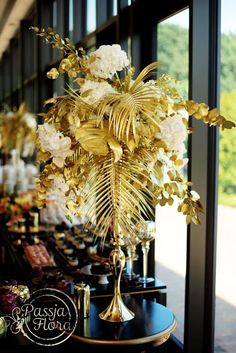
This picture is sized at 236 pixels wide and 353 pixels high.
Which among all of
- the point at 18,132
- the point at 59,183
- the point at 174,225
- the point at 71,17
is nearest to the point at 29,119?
the point at 18,132

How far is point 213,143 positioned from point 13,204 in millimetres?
3451

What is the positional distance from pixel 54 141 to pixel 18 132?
6110mm

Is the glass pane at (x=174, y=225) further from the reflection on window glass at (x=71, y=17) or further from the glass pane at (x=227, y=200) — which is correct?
the reflection on window glass at (x=71, y=17)

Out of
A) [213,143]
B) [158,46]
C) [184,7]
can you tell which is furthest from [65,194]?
[158,46]

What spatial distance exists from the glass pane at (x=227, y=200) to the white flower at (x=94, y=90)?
0.61 metres

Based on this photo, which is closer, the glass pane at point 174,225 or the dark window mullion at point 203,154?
the dark window mullion at point 203,154

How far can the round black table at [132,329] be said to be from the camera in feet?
6.25

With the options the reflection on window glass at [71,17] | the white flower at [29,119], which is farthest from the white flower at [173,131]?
the white flower at [29,119]

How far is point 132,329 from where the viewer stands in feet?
6.52

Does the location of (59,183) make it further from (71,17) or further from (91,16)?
(71,17)

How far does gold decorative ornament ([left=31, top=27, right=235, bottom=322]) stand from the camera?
6.14ft

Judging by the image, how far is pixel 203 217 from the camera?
2.33 meters

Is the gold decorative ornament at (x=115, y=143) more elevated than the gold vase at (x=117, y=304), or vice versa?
the gold decorative ornament at (x=115, y=143)

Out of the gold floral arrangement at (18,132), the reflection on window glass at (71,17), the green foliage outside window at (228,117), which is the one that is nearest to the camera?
the green foliage outside window at (228,117)
